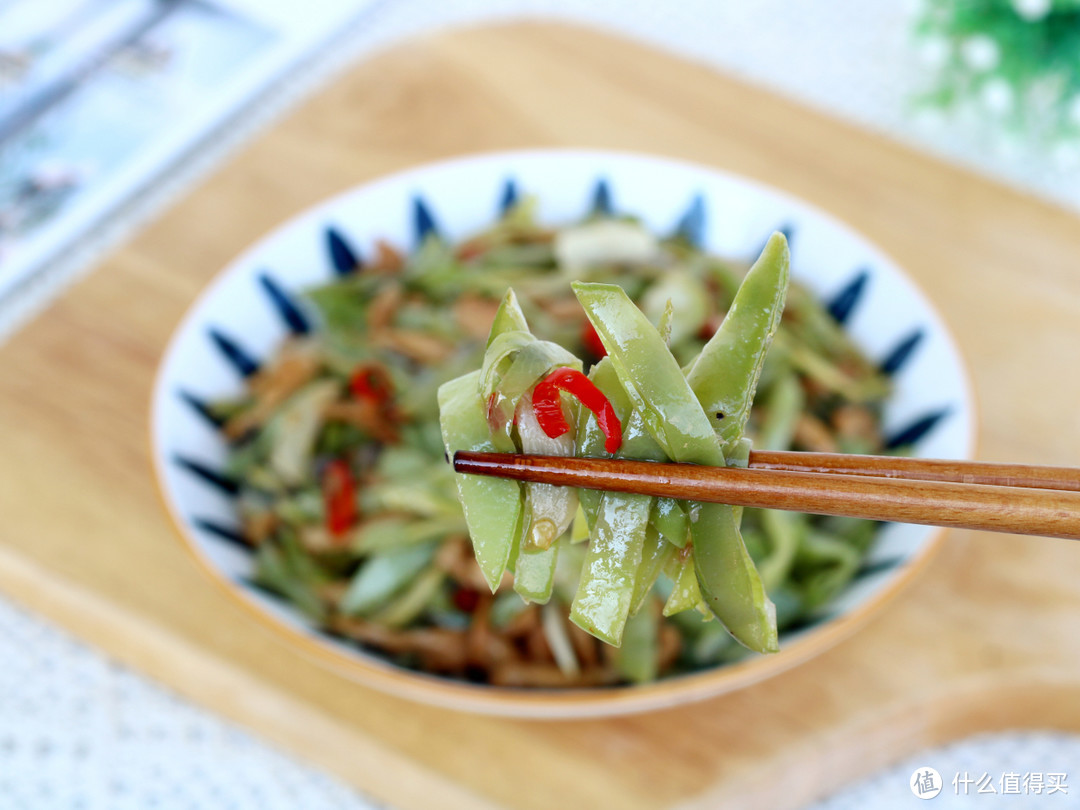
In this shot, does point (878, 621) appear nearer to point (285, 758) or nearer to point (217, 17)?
point (285, 758)

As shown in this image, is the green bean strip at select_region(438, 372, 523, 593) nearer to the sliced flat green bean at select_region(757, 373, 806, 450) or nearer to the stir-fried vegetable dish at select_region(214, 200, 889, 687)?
the stir-fried vegetable dish at select_region(214, 200, 889, 687)

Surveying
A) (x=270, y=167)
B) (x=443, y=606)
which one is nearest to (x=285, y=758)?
(x=443, y=606)

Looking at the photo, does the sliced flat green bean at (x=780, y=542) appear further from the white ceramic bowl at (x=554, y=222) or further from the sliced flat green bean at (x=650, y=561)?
the sliced flat green bean at (x=650, y=561)

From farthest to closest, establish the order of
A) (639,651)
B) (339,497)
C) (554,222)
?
(554,222) → (339,497) → (639,651)

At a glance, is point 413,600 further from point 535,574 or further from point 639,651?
point 535,574

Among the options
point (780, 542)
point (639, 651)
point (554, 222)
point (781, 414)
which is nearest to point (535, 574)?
point (639, 651)

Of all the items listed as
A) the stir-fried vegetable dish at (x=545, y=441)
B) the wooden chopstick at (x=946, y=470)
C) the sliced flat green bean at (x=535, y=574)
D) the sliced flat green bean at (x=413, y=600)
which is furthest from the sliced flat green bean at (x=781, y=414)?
the sliced flat green bean at (x=535, y=574)
